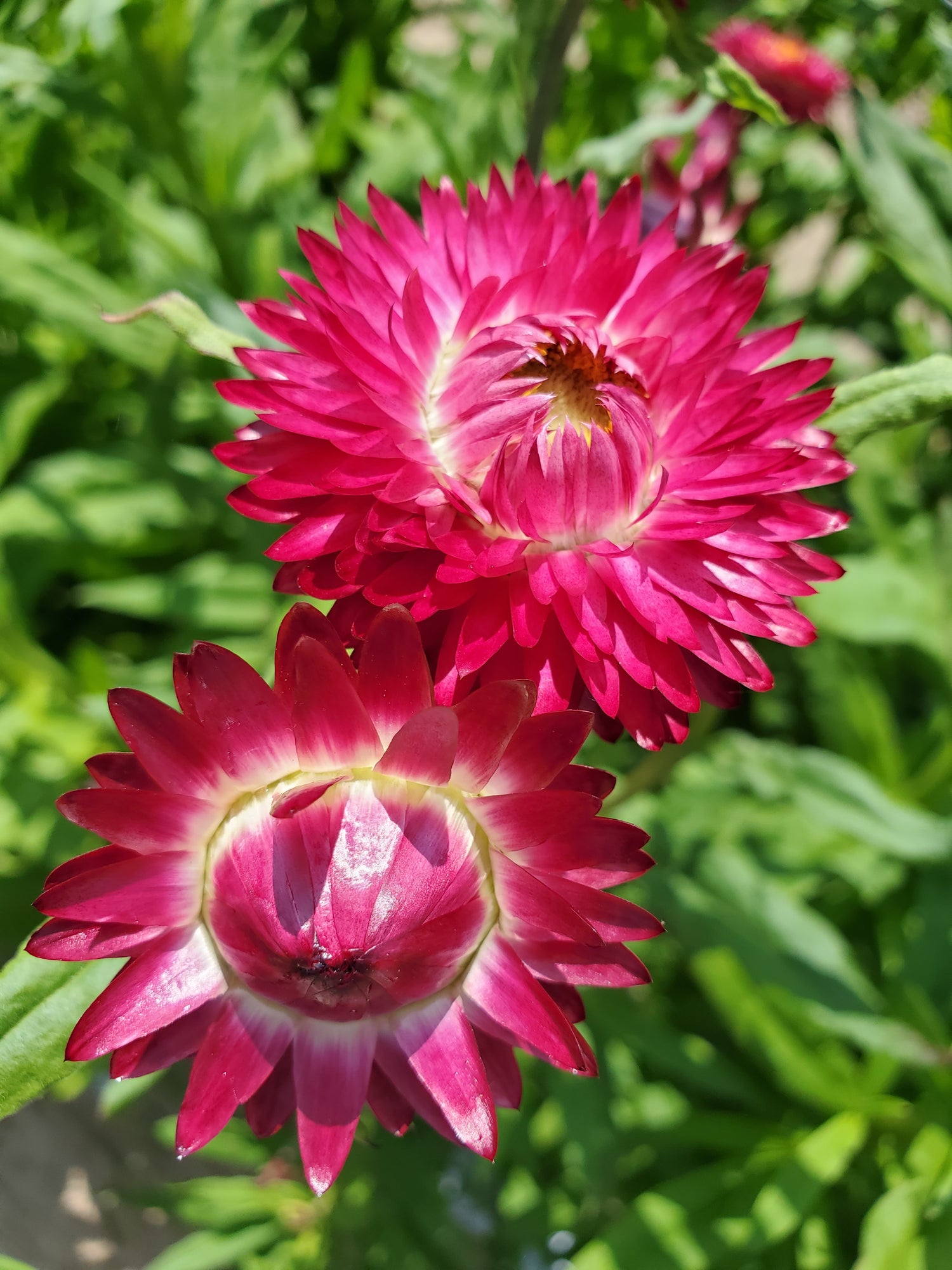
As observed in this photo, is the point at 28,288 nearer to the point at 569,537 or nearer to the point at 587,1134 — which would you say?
the point at 569,537

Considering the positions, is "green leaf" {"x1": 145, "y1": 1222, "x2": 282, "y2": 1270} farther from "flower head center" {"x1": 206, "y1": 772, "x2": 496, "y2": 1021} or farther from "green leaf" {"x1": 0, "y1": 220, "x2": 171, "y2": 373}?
"green leaf" {"x1": 0, "y1": 220, "x2": 171, "y2": 373}

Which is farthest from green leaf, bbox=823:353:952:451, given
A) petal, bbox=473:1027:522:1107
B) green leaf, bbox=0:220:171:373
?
green leaf, bbox=0:220:171:373

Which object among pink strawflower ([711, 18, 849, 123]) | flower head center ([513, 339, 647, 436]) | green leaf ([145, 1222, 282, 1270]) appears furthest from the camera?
pink strawflower ([711, 18, 849, 123])

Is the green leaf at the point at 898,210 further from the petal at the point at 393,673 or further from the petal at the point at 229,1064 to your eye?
the petal at the point at 229,1064

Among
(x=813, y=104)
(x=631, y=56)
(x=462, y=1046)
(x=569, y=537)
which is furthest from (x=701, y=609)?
(x=631, y=56)

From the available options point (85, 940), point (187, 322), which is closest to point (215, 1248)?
point (85, 940)

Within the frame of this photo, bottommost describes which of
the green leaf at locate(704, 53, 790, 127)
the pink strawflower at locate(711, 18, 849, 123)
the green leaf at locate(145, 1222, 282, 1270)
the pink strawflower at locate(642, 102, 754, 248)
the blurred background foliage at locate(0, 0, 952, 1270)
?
the green leaf at locate(145, 1222, 282, 1270)

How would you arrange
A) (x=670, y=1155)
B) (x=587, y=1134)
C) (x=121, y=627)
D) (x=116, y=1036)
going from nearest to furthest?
1. (x=116, y=1036)
2. (x=587, y=1134)
3. (x=670, y=1155)
4. (x=121, y=627)
